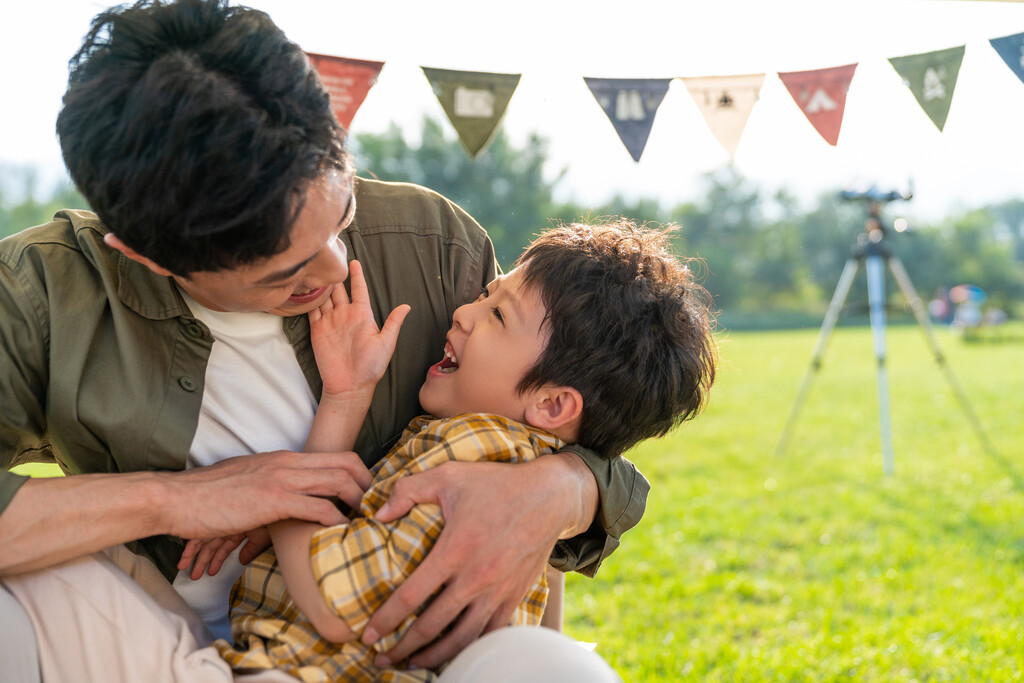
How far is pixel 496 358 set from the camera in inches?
59.8

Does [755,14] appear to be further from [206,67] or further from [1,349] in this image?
[1,349]

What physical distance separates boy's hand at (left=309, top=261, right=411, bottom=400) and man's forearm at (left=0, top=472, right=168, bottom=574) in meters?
0.35

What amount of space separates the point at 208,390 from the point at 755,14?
1.85m

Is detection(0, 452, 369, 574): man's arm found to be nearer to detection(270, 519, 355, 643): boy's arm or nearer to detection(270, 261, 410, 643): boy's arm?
detection(270, 519, 355, 643): boy's arm

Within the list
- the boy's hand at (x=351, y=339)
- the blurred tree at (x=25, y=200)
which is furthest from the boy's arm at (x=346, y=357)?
the blurred tree at (x=25, y=200)

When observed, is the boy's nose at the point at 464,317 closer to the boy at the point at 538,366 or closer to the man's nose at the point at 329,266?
the boy at the point at 538,366

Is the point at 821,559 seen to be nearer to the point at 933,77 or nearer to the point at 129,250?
the point at 933,77

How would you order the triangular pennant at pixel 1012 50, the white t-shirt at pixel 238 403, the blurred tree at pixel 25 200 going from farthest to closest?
the blurred tree at pixel 25 200 < the triangular pennant at pixel 1012 50 < the white t-shirt at pixel 238 403

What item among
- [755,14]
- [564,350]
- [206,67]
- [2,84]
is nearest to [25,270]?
[206,67]

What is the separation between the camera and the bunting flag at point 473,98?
7.27ft

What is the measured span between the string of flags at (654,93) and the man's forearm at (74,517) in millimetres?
1168

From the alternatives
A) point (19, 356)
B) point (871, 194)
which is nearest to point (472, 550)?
point (19, 356)

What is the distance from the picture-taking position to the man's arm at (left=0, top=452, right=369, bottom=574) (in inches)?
46.8

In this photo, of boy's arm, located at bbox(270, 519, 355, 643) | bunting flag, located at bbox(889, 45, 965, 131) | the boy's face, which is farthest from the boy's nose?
bunting flag, located at bbox(889, 45, 965, 131)
